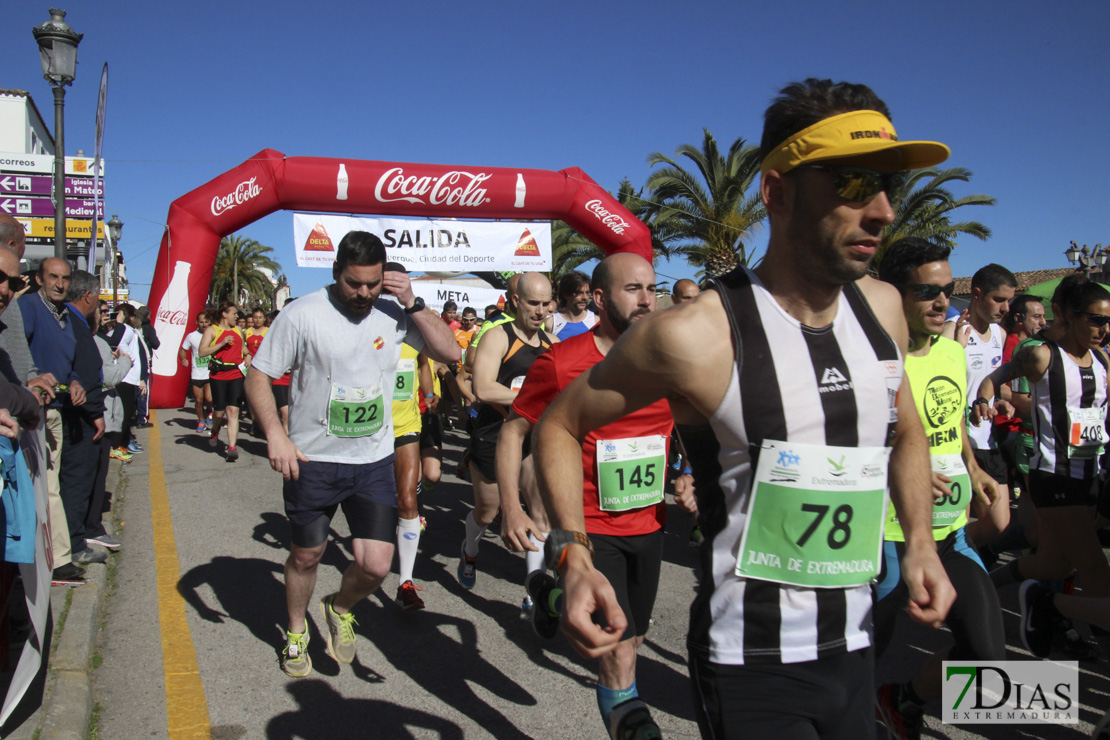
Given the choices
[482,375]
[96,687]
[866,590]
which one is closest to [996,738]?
[866,590]

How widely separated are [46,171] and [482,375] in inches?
874

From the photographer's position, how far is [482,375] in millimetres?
4570

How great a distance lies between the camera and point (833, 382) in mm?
1667

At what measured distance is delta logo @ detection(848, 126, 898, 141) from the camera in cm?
160

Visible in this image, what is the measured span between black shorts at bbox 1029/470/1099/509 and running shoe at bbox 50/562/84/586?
560 cm

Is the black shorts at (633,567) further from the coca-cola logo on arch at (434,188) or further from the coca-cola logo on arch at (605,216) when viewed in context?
the coca-cola logo on arch at (605,216)

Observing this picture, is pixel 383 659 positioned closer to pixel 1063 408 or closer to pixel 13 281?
pixel 13 281

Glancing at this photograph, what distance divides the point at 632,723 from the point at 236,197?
30.2 feet

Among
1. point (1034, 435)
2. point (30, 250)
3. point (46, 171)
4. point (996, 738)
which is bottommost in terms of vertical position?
point (996, 738)

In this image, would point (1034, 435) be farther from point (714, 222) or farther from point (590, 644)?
point (714, 222)

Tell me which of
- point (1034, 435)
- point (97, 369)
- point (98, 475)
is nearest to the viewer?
point (1034, 435)

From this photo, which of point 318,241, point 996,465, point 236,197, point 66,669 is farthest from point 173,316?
point 996,465

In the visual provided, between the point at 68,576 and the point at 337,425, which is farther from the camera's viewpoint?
the point at 68,576

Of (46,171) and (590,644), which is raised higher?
(46,171)
